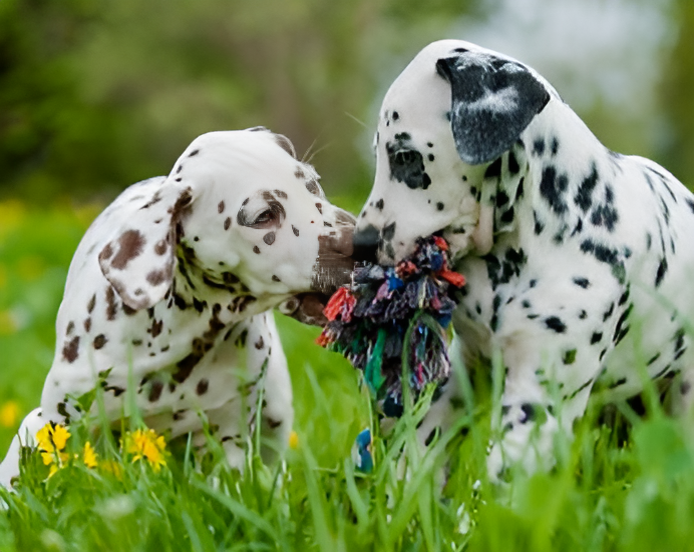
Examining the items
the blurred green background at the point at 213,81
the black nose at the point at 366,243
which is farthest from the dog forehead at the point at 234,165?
the blurred green background at the point at 213,81

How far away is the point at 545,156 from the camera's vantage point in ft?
10.2

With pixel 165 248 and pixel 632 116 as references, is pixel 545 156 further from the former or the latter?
pixel 632 116

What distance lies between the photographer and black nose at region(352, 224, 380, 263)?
3.18 metres

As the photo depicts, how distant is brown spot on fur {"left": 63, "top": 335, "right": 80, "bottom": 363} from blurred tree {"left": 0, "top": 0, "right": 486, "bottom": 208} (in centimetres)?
987

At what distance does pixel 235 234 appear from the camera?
138 inches

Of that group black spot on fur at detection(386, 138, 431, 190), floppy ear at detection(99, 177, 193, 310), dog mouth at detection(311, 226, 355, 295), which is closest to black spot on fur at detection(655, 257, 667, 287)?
black spot on fur at detection(386, 138, 431, 190)

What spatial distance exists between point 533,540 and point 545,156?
1426mm

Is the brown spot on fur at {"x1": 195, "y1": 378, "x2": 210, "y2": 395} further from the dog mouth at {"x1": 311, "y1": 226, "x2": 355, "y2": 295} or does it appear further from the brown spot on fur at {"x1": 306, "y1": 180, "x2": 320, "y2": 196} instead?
the brown spot on fur at {"x1": 306, "y1": 180, "x2": 320, "y2": 196}

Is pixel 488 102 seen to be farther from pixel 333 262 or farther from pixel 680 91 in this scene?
pixel 680 91

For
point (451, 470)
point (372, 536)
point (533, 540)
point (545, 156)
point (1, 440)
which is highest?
point (545, 156)

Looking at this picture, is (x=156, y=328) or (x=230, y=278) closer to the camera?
(x=230, y=278)

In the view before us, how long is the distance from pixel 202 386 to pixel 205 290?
39 cm

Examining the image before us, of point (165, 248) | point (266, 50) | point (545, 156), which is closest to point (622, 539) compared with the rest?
point (545, 156)

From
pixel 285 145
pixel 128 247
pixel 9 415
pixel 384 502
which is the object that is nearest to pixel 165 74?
pixel 9 415
